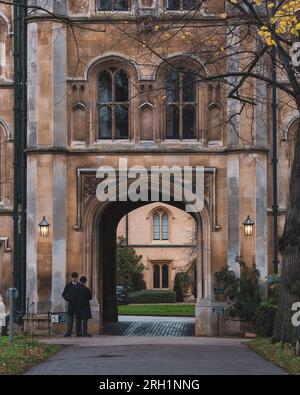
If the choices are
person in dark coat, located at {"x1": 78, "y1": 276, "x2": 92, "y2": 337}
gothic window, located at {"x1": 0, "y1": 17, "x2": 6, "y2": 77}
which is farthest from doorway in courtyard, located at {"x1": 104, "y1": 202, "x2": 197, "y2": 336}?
person in dark coat, located at {"x1": 78, "y1": 276, "x2": 92, "y2": 337}

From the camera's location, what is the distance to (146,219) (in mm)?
68938

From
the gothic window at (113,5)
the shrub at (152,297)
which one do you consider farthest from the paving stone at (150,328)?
the shrub at (152,297)

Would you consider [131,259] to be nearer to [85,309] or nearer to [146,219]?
[146,219]

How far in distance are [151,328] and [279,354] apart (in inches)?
523

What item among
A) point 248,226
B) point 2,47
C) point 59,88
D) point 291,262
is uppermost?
point 2,47

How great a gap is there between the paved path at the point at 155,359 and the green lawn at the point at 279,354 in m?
0.19

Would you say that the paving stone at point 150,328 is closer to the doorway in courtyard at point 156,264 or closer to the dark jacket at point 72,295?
the dark jacket at point 72,295

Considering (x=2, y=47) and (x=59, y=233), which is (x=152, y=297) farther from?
(x=59, y=233)

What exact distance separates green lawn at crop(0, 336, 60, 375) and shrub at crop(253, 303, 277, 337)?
595 centimetres

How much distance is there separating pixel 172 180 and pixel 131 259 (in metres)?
35.0

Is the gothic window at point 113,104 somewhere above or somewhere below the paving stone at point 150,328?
above

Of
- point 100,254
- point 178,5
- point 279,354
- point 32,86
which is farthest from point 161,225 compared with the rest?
point 279,354

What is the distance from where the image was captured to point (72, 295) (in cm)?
2692

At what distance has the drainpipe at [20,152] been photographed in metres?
29.4
